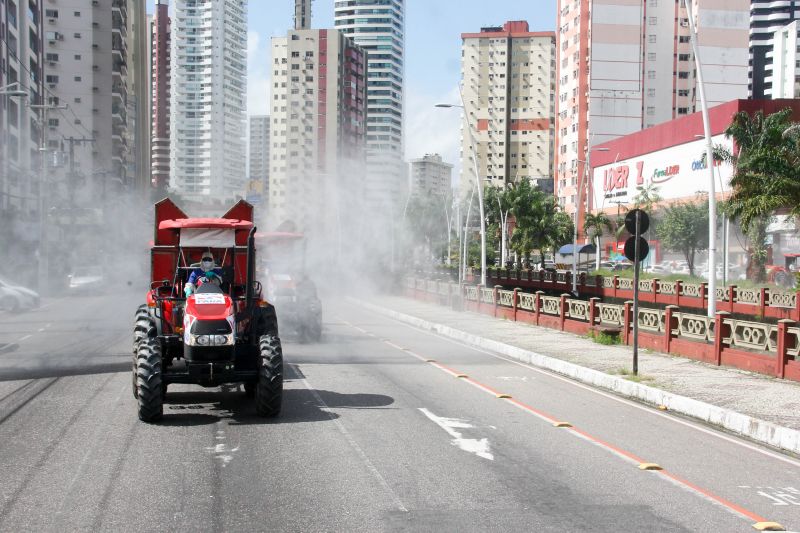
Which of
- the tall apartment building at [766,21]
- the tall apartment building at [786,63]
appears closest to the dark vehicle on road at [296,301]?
the tall apartment building at [786,63]

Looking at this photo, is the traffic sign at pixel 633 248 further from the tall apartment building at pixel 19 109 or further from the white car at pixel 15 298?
the tall apartment building at pixel 19 109

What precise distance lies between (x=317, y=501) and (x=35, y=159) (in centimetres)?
7488

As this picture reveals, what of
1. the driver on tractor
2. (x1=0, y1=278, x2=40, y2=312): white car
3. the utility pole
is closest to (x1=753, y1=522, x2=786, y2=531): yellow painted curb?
the driver on tractor

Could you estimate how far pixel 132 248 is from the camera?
46.4 meters

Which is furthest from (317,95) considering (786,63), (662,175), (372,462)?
(372,462)

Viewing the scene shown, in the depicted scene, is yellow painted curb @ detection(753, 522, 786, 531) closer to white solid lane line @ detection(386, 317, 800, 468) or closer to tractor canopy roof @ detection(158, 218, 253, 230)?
white solid lane line @ detection(386, 317, 800, 468)

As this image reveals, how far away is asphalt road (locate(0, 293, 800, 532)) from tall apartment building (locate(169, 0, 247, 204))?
32.1m

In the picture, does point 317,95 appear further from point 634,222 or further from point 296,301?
point 634,222

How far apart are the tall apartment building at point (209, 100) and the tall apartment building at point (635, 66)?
52.4 m

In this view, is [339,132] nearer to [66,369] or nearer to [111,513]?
[66,369]

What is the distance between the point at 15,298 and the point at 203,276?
92.5 feet

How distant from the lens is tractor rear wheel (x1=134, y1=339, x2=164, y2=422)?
37.3ft

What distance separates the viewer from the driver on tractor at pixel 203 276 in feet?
40.9

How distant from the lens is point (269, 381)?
461 inches
